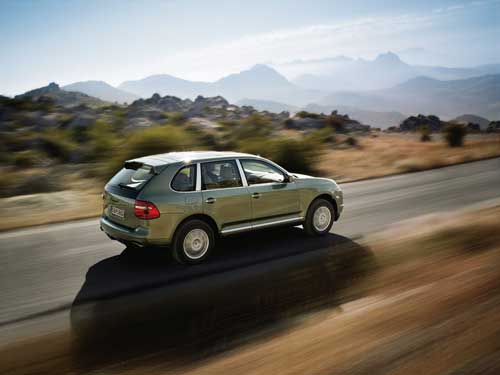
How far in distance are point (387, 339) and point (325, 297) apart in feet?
4.70

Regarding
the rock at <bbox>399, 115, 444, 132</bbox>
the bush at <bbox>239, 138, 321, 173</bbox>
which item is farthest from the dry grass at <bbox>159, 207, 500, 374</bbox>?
the rock at <bbox>399, 115, 444, 132</bbox>

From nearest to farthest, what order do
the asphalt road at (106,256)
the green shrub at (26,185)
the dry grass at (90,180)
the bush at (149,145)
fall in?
the asphalt road at (106,256) < the dry grass at (90,180) < the green shrub at (26,185) < the bush at (149,145)

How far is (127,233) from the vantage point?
263 inches

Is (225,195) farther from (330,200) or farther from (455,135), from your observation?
(455,135)

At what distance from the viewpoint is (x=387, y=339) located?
436cm

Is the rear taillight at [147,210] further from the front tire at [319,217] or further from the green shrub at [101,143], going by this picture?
the green shrub at [101,143]

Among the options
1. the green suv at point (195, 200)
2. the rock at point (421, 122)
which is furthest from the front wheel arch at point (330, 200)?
the rock at point (421, 122)

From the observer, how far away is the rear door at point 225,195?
277 inches

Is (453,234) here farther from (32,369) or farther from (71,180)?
(71,180)

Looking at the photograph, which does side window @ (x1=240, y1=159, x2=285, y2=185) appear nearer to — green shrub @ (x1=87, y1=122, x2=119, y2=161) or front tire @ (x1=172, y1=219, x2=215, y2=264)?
front tire @ (x1=172, y1=219, x2=215, y2=264)

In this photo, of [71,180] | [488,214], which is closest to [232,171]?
[488,214]

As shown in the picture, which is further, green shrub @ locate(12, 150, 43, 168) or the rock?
the rock

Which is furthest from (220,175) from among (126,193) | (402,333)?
(402,333)

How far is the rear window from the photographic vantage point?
6.75 m
